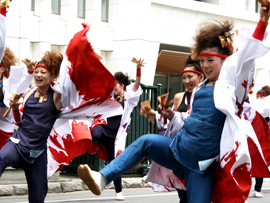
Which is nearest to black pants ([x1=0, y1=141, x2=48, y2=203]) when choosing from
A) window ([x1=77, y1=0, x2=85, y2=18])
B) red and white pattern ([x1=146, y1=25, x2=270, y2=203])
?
red and white pattern ([x1=146, y1=25, x2=270, y2=203])

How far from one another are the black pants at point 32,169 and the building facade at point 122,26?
28.4 ft

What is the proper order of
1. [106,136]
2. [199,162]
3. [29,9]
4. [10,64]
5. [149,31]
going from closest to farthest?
[199,162] → [10,64] → [106,136] → [29,9] → [149,31]

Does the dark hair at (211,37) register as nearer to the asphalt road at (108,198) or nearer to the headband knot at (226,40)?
the headband knot at (226,40)

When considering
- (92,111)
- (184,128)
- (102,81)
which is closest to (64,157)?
(92,111)

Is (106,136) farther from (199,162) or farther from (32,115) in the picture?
(199,162)

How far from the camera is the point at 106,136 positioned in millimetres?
8828

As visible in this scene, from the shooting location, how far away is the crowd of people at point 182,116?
4160mm

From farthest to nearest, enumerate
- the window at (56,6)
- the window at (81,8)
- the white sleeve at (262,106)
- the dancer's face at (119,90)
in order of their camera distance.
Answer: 1. the window at (81,8)
2. the window at (56,6)
3. the dancer's face at (119,90)
4. the white sleeve at (262,106)

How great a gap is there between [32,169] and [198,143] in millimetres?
2062

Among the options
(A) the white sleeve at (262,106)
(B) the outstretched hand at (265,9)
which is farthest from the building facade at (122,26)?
(B) the outstretched hand at (265,9)

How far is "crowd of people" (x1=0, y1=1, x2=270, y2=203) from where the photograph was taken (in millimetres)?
4160

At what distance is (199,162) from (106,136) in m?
4.65

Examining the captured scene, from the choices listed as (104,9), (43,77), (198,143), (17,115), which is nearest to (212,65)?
(198,143)

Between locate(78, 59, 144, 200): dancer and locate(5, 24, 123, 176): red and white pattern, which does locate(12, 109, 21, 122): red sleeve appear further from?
locate(78, 59, 144, 200): dancer
